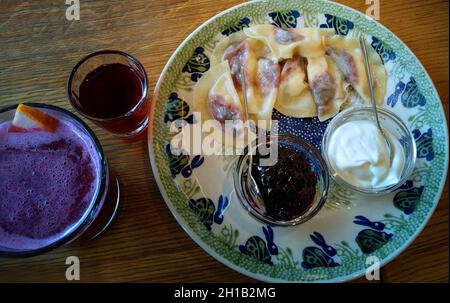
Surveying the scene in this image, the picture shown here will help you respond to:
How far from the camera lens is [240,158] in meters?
1.26

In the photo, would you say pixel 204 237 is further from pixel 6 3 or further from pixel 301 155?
pixel 6 3

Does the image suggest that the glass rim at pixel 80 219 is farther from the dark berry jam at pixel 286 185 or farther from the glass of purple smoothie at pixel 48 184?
the dark berry jam at pixel 286 185

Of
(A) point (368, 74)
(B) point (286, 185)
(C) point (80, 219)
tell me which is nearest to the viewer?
(C) point (80, 219)

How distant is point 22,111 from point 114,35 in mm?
554

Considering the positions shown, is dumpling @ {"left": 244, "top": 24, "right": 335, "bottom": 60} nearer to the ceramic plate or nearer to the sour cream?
the ceramic plate

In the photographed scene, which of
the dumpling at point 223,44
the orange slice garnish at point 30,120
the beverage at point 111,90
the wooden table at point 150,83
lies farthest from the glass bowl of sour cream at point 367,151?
the orange slice garnish at point 30,120

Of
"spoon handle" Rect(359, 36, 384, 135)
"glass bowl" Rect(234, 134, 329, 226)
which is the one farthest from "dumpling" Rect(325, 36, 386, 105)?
"glass bowl" Rect(234, 134, 329, 226)

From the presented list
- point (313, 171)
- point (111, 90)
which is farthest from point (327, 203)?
point (111, 90)

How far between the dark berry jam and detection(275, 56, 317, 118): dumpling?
0.19 m

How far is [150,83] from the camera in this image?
139 centimetres

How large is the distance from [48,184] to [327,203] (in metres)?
0.87

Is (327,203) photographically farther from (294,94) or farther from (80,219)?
(80,219)

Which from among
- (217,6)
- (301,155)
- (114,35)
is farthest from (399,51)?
(114,35)

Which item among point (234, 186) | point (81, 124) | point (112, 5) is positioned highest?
point (112, 5)
